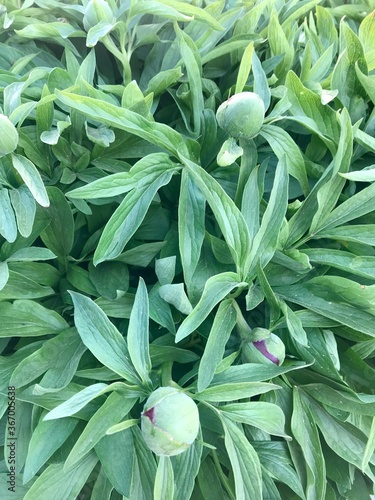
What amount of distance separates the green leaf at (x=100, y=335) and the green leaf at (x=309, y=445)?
15 cm

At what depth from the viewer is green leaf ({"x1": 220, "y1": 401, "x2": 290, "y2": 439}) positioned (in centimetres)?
35

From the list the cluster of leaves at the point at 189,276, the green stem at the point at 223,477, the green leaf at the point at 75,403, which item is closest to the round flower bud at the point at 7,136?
the cluster of leaves at the point at 189,276

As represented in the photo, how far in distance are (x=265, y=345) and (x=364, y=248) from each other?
14 cm

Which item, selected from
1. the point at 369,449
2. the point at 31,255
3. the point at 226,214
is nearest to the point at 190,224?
the point at 226,214

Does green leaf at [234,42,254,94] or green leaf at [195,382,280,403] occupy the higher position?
green leaf at [234,42,254,94]

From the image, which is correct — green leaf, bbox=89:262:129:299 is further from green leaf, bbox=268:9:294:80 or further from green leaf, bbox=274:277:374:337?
green leaf, bbox=268:9:294:80

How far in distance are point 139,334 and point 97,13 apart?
13.2 inches

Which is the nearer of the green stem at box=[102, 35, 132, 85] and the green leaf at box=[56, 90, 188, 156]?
the green leaf at box=[56, 90, 188, 156]

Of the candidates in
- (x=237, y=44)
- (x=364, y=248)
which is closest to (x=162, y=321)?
(x=364, y=248)

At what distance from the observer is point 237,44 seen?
0.47 metres

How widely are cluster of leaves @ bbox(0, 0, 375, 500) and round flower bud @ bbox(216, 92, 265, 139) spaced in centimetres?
2

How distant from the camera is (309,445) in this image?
0.40 m

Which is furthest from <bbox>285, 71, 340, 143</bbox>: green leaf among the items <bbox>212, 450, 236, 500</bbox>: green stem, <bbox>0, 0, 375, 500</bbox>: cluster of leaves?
<bbox>212, 450, 236, 500</bbox>: green stem

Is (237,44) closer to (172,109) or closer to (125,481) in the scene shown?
(172,109)
